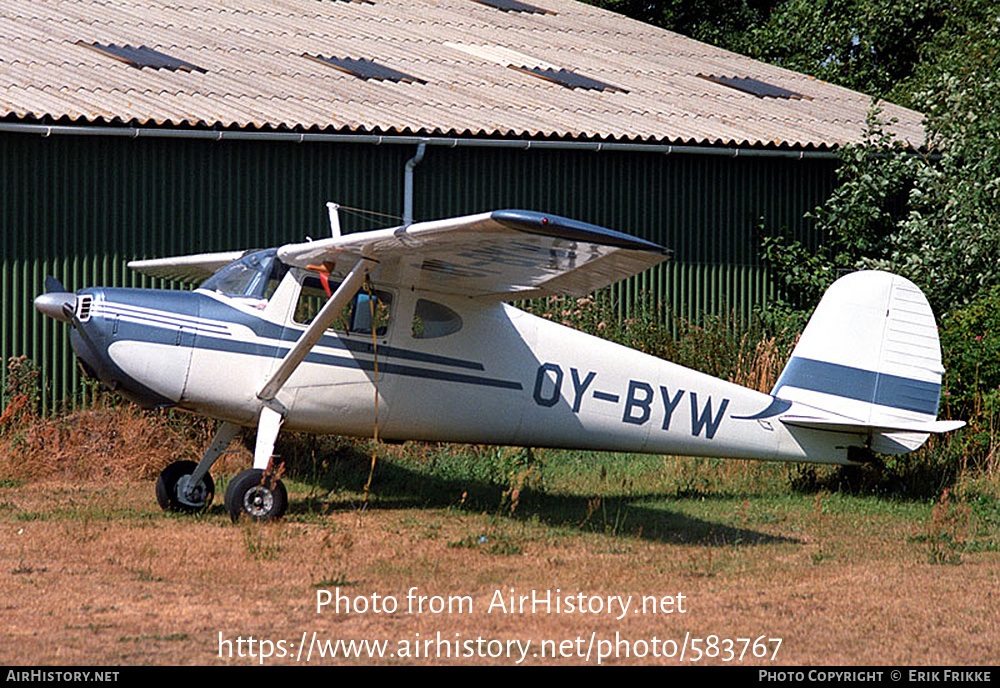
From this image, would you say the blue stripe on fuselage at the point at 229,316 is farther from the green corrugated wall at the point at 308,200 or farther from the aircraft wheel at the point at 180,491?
the green corrugated wall at the point at 308,200

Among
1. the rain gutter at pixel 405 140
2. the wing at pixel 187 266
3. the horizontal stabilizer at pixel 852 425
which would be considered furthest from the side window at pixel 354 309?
the rain gutter at pixel 405 140

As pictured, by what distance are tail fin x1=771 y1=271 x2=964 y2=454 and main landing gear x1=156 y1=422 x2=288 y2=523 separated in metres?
4.19

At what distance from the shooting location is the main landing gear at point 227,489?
29.9 feet

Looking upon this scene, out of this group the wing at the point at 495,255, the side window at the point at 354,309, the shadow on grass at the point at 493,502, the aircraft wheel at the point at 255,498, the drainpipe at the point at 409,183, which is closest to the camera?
the wing at the point at 495,255

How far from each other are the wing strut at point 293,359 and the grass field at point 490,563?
2.09 feet

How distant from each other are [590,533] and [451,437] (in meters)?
1.40

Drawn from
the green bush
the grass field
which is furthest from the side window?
the green bush

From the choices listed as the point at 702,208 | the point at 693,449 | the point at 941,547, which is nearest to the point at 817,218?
the point at 702,208

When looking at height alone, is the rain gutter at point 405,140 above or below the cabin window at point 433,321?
above

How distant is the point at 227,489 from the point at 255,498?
214mm

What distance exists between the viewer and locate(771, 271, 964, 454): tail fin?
10.4 meters

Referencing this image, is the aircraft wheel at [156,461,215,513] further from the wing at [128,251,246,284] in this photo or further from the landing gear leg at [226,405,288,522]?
the wing at [128,251,246,284]

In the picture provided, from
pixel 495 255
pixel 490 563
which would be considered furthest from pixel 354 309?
pixel 490 563

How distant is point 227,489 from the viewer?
9125 mm
